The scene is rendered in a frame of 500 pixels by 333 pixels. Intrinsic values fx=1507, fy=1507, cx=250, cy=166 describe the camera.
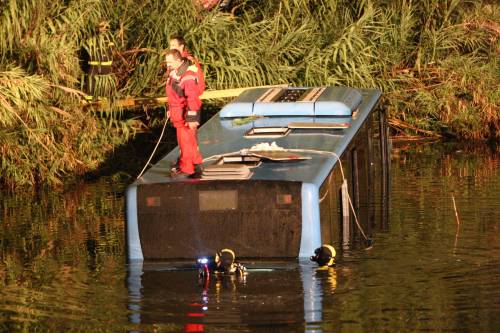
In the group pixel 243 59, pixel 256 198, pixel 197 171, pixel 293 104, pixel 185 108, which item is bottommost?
pixel 256 198

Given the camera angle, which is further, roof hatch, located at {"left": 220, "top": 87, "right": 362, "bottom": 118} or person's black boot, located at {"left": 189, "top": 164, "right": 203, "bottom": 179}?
roof hatch, located at {"left": 220, "top": 87, "right": 362, "bottom": 118}

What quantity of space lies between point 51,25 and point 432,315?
1148 centimetres

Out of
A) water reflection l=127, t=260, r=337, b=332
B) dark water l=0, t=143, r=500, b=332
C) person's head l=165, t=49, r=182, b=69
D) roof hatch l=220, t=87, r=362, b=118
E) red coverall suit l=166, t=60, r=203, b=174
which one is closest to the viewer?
water reflection l=127, t=260, r=337, b=332

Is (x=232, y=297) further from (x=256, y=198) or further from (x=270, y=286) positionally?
(x=256, y=198)

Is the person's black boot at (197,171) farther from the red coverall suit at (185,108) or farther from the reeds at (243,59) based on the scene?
the reeds at (243,59)

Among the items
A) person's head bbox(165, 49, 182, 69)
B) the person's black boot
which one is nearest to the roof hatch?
person's head bbox(165, 49, 182, 69)

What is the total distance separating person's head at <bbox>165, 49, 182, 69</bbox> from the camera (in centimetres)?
1538

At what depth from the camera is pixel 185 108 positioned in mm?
15703

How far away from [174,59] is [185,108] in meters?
0.58

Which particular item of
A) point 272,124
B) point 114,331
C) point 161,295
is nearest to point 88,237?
point 272,124

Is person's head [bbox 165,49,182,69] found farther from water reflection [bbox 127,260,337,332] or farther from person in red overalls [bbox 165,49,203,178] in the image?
water reflection [bbox 127,260,337,332]

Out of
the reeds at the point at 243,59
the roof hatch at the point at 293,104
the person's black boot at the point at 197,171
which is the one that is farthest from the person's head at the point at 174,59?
the reeds at the point at 243,59

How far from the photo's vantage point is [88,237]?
17828mm

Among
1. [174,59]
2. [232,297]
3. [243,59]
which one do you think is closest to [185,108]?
[174,59]
